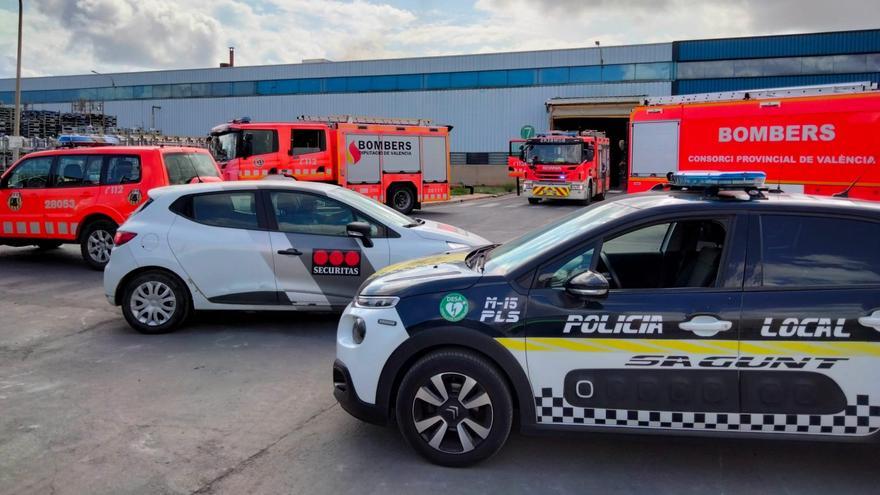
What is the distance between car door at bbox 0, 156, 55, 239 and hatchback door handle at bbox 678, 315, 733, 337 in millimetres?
10509

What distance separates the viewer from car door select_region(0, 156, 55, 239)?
11031mm

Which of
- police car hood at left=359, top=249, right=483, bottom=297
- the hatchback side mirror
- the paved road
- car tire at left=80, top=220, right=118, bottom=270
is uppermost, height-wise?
the hatchback side mirror

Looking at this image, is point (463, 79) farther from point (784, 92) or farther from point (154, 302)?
point (154, 302)

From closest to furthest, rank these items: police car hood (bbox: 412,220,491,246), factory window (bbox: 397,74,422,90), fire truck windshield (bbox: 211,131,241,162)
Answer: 1. police car hood (bbox: 412,220,491,246)
2. fire truck windshield (bbox: 211,131,241,162)
3. factory window (bbox: 397,74,422,90)

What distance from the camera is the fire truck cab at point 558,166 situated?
85.7 ft

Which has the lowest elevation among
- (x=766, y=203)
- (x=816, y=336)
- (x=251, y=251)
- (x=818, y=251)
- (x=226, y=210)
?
(x=816, y=336)

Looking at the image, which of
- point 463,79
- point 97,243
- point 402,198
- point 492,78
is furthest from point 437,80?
point 97,243

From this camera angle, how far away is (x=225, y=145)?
18953mm

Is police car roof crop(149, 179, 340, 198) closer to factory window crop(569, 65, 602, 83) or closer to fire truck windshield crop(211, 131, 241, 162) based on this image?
fire truck windshield crop(211, 131, 241, 162)

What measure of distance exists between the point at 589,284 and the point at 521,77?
4046cm

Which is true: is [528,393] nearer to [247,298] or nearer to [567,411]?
[567,411]

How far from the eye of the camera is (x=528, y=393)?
3834mm

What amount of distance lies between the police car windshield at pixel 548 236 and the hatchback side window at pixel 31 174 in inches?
362

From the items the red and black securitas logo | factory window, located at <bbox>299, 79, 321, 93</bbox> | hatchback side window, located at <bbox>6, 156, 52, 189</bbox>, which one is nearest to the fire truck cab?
hatchback side window, located at <bbox>6, 156, 52, 189</bbox>
